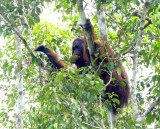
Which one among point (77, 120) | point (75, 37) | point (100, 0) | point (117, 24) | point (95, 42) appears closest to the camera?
point (77, 120)

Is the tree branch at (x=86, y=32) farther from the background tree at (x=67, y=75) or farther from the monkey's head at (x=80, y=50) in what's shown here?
the monkey's head at (x=80, y=50)

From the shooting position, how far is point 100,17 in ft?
13.1

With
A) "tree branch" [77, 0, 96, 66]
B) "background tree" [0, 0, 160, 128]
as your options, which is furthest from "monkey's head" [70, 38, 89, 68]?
"tree branch" [77, 0, 96, 66]

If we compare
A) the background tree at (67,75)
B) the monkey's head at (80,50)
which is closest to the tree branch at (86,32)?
the background tree at (67,75)

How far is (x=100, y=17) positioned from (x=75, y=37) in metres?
1.18

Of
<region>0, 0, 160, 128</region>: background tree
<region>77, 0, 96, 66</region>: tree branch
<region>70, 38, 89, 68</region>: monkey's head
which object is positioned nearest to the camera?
<region>0, 0, 160, 128</region>: background tree

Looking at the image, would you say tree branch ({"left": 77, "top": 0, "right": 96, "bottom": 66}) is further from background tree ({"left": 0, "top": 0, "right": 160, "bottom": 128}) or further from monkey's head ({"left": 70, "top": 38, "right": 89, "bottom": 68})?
monkey's head ({"left": 70, "top": 38, "right": 89, "bottom": 68})

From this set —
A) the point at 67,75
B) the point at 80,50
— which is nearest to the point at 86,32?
the point at 67,75

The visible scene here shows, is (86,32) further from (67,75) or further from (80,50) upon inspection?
(80,50)

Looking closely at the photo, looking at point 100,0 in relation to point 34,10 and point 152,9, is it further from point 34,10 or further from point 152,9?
point 34,10

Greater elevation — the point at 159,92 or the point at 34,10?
the point at 34,10

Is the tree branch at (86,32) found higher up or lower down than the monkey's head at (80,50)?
lower down

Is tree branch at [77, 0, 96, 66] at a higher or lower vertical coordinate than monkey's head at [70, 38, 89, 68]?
lower

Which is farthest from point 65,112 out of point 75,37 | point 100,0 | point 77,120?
point 75,37
